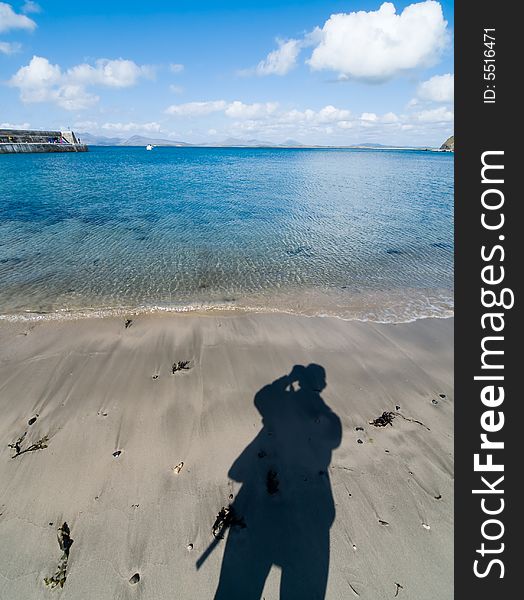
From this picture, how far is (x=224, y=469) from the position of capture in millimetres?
5371

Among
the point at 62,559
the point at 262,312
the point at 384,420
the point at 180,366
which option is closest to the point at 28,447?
Answer: the point at 62,559

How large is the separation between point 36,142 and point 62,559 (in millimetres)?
145697

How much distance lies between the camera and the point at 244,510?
15.5ft

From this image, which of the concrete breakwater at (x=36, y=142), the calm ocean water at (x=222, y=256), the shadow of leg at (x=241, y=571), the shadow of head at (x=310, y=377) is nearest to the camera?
the shadow of leg at (x=241, y=571)

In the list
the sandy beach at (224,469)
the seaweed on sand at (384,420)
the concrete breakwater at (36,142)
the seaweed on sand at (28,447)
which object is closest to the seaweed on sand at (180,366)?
the sandy beach at (224,469)

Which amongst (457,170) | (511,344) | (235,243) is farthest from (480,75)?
(235,243)

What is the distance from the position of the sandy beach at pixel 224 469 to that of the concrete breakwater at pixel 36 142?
121761 mm

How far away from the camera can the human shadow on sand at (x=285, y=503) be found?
399 cm

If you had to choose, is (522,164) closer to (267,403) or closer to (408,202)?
(267,403)

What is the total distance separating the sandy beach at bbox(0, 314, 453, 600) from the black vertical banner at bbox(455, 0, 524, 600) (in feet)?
2.93

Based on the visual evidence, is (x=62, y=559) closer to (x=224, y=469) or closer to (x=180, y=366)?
(x=224, y=469)

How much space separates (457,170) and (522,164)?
3.65ft

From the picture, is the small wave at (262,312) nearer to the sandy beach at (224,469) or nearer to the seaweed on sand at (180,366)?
the sandy beach at (224,469)

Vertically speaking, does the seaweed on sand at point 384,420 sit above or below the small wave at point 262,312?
below
